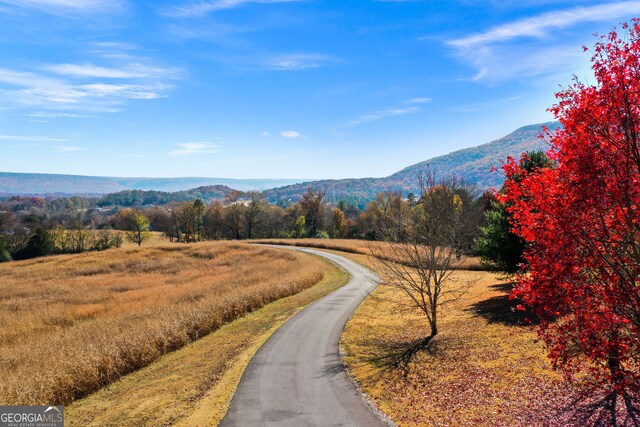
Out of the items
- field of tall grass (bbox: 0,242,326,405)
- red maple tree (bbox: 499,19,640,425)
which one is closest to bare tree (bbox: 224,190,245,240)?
field of tall grass (bbox: 0,242,326,405)

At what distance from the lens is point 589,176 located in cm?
777

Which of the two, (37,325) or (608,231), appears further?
(37,325)

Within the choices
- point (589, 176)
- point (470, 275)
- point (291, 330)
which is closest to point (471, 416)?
point (589, 176)

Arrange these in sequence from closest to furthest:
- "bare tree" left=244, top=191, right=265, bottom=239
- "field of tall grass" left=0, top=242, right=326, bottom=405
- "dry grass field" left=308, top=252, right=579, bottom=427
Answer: "dry grass field" left=308, top=252, right=579, bottom=427, "field of tall grass" left=0, top=242, right=326, bottom=405, "bare tree" left=244, top=191, right=265, bottom=239

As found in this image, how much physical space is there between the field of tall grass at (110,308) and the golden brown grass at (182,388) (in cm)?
109

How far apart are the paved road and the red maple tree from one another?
279 inches

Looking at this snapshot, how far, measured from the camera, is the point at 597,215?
8.40 metres

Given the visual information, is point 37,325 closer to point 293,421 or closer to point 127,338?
point 127,338

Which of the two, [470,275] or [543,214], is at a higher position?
[543,214]

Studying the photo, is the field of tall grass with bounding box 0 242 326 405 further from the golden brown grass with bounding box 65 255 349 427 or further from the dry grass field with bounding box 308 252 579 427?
the dry grass field with bounding box 308 252 579 427

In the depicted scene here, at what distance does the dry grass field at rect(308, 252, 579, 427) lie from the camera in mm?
12398

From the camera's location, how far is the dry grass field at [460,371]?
40.7 feet

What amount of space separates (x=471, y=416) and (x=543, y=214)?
24.0ft

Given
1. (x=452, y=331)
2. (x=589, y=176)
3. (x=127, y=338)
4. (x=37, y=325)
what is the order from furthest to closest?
(x=37, y=325)
(x=452, y=331)
(x=127, y=338)
(x=589, y=176)
